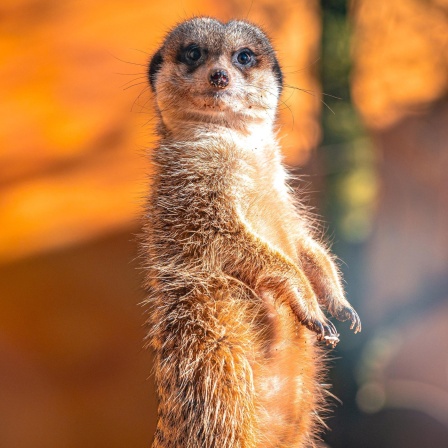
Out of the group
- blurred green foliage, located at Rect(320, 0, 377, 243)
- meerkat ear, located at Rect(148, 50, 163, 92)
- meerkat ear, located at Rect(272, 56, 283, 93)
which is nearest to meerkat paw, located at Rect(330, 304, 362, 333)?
meerkat ear, located at Rect(272, 56, 283, 93)

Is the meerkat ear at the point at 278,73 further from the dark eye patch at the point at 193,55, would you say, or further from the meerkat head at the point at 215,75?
the dark eye patch at the point at 193,55

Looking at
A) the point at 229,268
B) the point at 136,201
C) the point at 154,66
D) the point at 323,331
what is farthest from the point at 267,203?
the point at 136,201

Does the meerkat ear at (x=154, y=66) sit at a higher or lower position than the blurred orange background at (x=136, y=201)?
higher

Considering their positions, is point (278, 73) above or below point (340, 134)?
above

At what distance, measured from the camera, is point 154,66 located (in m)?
1.39

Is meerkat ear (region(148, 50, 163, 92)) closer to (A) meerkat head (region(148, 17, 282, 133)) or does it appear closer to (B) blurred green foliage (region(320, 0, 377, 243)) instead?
(A) meerkat head (region(148, 17, 282, 133))

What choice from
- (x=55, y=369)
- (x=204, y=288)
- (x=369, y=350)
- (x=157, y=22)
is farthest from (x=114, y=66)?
(x=204, y=288)

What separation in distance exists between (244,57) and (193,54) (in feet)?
0.33

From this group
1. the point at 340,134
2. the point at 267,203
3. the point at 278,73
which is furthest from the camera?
the point at 340,134

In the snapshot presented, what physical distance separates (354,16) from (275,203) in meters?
1.72

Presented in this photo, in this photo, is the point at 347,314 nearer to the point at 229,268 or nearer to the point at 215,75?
the point at 229,268

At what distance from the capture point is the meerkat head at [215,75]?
1.20 metres

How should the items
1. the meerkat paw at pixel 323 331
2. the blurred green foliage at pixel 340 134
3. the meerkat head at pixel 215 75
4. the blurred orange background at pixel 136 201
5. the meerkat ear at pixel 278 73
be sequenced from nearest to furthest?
1. the meerkat paw at pixel 323 331
2. the meerkat head at pixel 215 75
3. the meerkat ear at pixel 278 73
4. the blurred green foliage at pixel 340 134
5. the blurred orange background at pixel 136 201

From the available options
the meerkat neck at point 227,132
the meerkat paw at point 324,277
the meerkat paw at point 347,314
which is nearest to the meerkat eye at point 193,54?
the meerkat neck at point 227,132
